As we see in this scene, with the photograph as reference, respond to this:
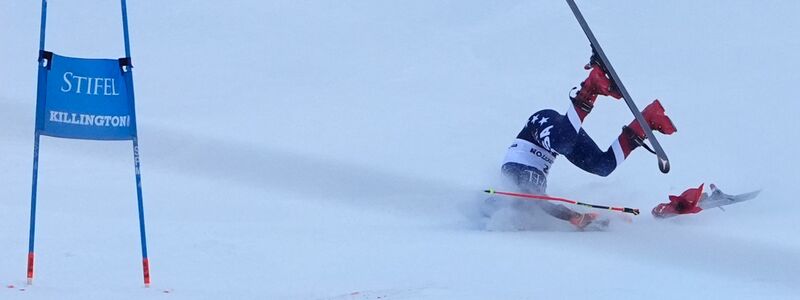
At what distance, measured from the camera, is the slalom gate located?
18.3 feet

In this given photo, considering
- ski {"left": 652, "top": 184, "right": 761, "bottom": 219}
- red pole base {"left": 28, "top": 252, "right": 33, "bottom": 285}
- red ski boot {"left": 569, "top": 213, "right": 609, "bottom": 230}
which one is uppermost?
ski {"left": 652, "top": 184, "right": 761, "bottom": 219}

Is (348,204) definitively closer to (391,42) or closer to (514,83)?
(514,83)

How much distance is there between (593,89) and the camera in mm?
7684

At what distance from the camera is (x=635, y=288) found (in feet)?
19.1

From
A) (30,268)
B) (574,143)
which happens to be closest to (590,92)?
(574,143)

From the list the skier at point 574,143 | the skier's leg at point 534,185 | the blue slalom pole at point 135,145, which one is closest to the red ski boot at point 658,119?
the skier at point 574,143

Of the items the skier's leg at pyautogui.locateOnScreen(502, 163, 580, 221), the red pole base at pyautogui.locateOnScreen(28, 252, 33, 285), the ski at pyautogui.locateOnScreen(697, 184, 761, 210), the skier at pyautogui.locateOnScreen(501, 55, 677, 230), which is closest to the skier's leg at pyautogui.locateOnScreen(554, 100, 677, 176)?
the skier at pyautogui.locateOnScreen(501, 55, 677, 230)

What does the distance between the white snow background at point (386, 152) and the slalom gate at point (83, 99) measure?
2.39ft

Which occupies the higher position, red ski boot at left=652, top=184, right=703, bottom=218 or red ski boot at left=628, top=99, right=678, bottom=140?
red ski boot at left=628, top=99, right=678, bottom=140

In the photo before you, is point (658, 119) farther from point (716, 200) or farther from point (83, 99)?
point (83, 99)

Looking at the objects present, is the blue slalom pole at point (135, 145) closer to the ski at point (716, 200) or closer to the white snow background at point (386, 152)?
the white snow background at point (386, 152)

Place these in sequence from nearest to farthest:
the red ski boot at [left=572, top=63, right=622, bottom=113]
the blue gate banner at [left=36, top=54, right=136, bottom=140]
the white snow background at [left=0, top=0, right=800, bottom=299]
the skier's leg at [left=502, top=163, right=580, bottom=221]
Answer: the blue gate banner at [left=36, top=54, right=136, bottom=140] → the white snow background at [left=0, top=0, right=800, bottom=299] → the red ski boot at [left=572, top=63, right=622, bottom=113] → the skier's leg at [left=502, top=163, right=580, bottom=221]

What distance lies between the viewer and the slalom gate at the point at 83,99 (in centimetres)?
557

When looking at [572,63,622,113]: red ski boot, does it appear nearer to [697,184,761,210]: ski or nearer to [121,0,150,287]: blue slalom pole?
[697,184,761,210]: ski
